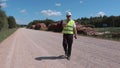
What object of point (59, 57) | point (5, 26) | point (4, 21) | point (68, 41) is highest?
point (4, 21)

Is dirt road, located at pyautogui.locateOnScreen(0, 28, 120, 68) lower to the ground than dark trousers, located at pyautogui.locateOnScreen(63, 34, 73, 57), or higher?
lower

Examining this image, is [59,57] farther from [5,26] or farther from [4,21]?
[5,26]

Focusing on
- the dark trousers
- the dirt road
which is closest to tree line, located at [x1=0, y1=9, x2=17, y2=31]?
the dirt road

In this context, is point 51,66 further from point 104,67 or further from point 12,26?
point 12,26

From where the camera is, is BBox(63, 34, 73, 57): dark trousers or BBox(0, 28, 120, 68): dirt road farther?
BBox(63, 34, 73, 57): dark trousers

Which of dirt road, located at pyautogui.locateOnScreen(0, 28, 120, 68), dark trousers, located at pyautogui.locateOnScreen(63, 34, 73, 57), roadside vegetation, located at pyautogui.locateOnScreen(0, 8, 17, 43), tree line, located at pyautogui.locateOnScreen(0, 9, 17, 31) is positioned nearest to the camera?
dirt road, located at pyautogui.locateOnScreen(0, 28, 120, 68)

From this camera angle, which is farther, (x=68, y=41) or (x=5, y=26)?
(x=5, y=26)

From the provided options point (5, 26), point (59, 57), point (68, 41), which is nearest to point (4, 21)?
point (5, 26)

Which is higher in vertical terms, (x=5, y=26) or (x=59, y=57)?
(x=59, y=57)

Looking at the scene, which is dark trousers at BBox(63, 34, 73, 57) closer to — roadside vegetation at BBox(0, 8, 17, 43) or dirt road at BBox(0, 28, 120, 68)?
dirt road at BBox(0, 28, 120, 68)

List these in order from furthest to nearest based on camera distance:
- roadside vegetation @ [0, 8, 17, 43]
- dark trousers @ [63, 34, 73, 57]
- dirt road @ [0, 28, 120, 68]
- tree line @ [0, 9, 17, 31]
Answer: tree line @ [0, 9, 17, 31] → roadside vegetation @ [0, 8, 17, 43] → dark trousers @ [63, 34, 73, 57] → dirt road @ [0, 28, 120, 68]

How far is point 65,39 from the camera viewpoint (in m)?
11.5

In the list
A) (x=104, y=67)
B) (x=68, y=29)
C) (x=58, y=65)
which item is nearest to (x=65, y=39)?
(x=68, y=29)

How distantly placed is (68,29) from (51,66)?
7.64ft
